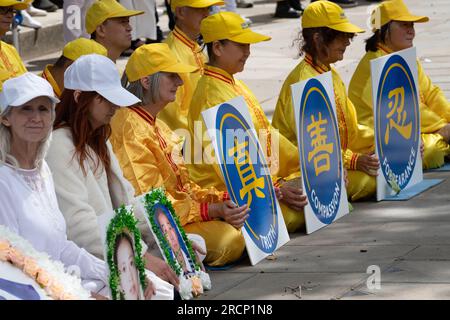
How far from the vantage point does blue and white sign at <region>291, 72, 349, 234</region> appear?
26.2 ft

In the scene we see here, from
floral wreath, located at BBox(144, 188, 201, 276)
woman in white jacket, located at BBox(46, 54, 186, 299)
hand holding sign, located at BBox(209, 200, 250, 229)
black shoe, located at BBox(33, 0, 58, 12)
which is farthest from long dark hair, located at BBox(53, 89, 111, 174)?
black shoe, located at BBox(33, 0, 58, 12)

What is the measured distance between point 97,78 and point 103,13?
285 cm

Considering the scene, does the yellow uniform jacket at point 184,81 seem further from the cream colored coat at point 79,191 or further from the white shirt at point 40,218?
the white shirt at point 40,218

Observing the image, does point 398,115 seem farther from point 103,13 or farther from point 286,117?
point 103,13

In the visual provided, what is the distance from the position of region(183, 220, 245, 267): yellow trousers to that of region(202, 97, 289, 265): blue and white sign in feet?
0.24

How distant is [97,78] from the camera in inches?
230

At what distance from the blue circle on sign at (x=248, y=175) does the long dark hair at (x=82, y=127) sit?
1398mm

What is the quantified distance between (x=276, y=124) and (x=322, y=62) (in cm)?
54

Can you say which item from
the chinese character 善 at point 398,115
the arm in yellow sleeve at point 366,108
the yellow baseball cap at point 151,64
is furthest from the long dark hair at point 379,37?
the yellow baseball cap at point 151,64

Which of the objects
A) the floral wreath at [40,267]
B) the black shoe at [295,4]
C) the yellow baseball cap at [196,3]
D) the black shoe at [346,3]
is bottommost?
the black shoe at [346,3]

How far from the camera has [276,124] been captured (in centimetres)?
855

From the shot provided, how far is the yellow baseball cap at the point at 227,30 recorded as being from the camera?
767 centimetres
